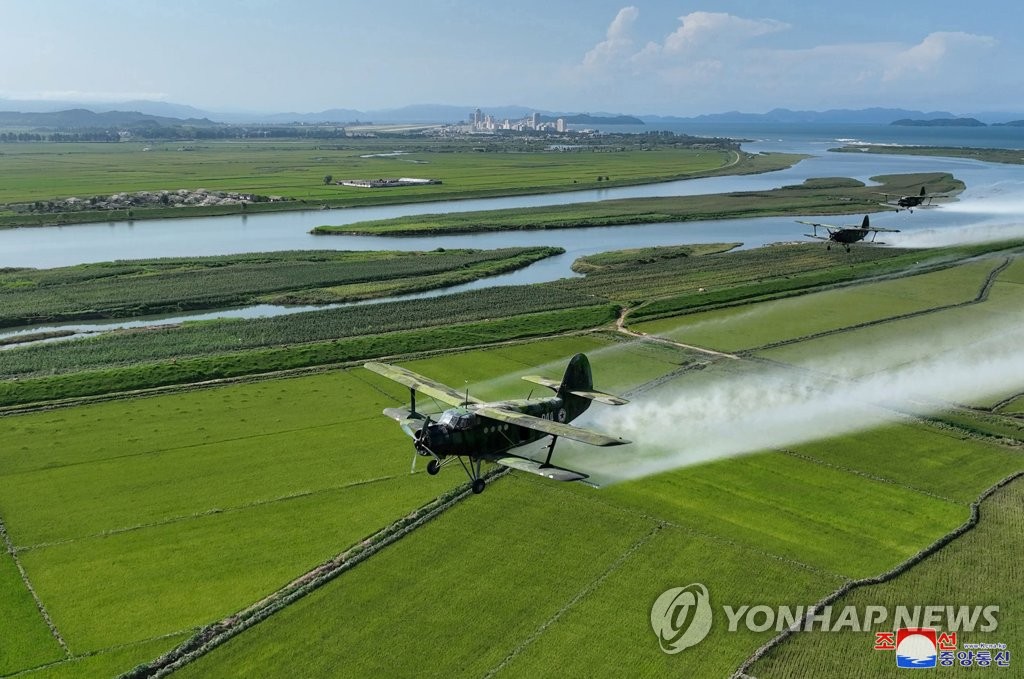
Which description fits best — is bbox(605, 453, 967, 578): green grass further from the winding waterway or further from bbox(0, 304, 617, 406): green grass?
the winding waterway

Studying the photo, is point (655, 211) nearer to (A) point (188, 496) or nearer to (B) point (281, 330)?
(B) point (281, 330)

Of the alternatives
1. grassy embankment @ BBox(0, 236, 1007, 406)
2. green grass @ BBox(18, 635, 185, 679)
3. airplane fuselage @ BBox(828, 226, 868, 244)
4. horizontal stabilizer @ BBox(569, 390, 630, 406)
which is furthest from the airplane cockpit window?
airplane fuselage @ BBox(828, 226, 868, 244)

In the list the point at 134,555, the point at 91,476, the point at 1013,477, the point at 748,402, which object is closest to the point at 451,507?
the point at 134,555

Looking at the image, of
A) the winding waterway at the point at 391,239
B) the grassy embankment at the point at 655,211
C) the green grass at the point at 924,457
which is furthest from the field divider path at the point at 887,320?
the grassy embankment at the point at 655,211

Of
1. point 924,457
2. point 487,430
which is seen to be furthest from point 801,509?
point 487,430

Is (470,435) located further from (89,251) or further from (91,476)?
(89,251)

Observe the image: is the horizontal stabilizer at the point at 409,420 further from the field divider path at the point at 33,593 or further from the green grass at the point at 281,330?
the green grass at the point at 281,330
